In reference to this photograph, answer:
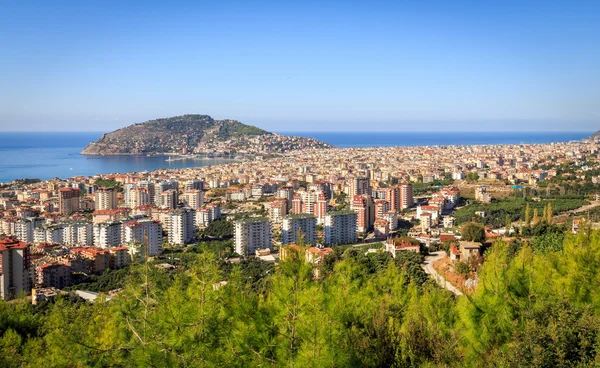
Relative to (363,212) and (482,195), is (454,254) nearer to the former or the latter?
(363,212)

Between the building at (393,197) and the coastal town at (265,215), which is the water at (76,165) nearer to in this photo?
the coastal town at (265,215)

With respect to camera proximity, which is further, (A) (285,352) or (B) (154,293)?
(B) (154,293)

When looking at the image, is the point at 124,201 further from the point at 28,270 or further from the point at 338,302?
the point at 338,302

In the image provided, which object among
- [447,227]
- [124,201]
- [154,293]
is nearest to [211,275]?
[154,293]

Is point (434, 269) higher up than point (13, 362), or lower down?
lower down

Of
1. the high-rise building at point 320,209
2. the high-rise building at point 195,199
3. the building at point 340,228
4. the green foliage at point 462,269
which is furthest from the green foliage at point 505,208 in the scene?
the high-rise building at point 195,199

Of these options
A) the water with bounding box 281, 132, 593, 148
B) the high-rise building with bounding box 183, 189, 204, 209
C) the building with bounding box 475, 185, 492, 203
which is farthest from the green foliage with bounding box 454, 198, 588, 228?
the water with bounding box 281, 132, 593, 148
